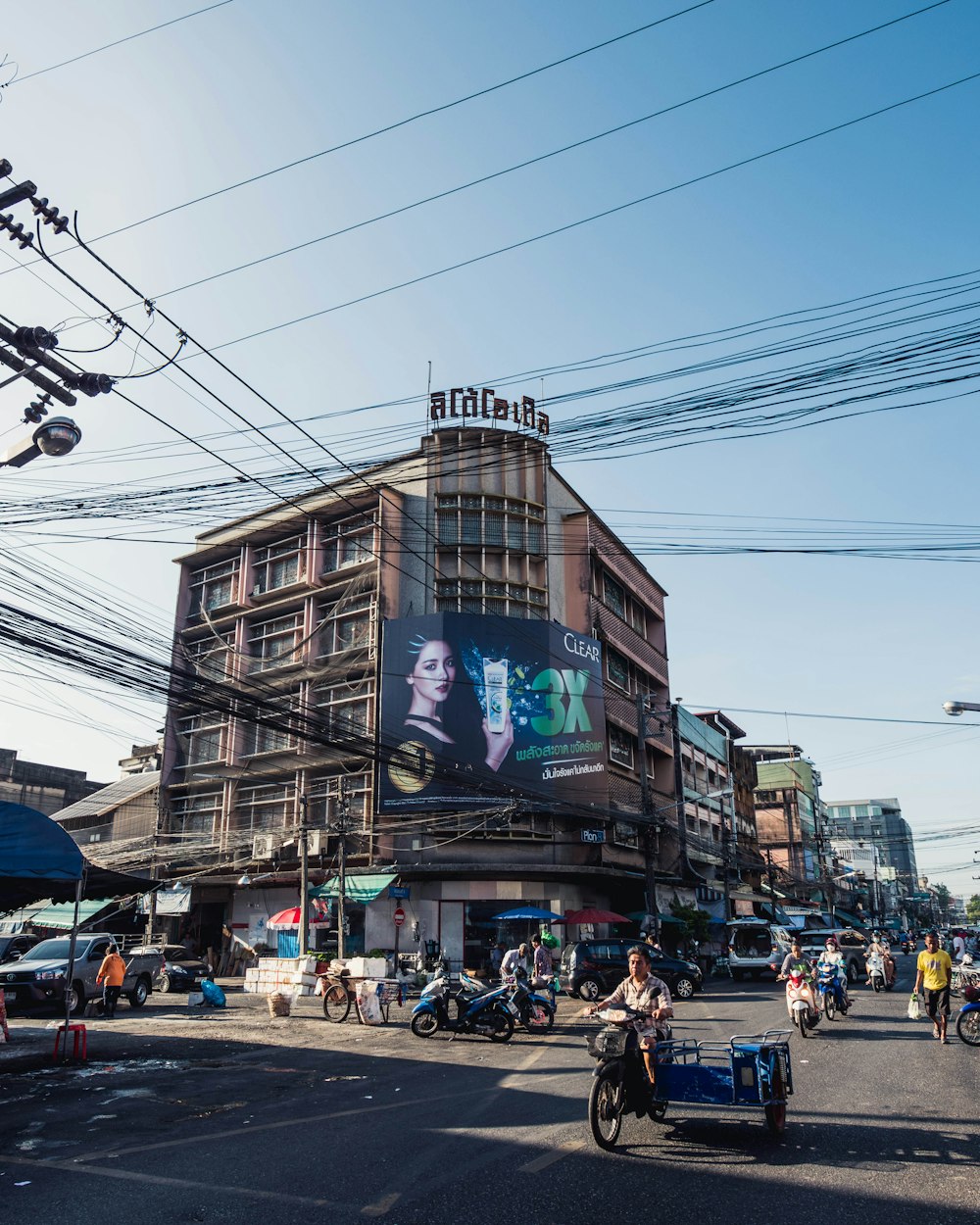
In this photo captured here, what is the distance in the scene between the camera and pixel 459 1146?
8.06 meters

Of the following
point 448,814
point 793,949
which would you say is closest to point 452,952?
point 448,814

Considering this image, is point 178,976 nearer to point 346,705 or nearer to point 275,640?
point 346,705

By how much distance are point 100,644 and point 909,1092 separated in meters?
12.7

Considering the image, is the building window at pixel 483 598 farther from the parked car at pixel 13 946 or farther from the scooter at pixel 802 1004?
the scooter at pixel 802 1004

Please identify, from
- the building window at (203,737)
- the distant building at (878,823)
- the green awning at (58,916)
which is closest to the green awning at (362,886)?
the green awning at (58,916)

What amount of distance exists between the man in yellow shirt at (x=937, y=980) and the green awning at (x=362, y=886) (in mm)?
23756

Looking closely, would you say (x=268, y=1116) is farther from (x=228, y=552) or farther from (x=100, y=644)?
(x=228, y=552)

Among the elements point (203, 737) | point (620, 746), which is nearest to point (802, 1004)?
point (620, 746)

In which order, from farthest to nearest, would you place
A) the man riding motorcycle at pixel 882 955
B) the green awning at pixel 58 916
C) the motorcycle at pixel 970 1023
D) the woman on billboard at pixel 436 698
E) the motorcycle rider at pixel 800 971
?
the green awning at pixel 58 916, the woman on billboard at pixel 436 698, the man riding motorcycle at pixel 882 955, the motorcycle rider at pixel 800 971, the motorcycle at pixel 970 1023

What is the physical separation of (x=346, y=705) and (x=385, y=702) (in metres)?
3.01

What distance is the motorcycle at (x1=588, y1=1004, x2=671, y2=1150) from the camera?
780 cm

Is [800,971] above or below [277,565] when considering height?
below

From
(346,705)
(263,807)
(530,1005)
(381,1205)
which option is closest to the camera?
(381,1205)

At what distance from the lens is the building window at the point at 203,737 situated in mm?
46094
